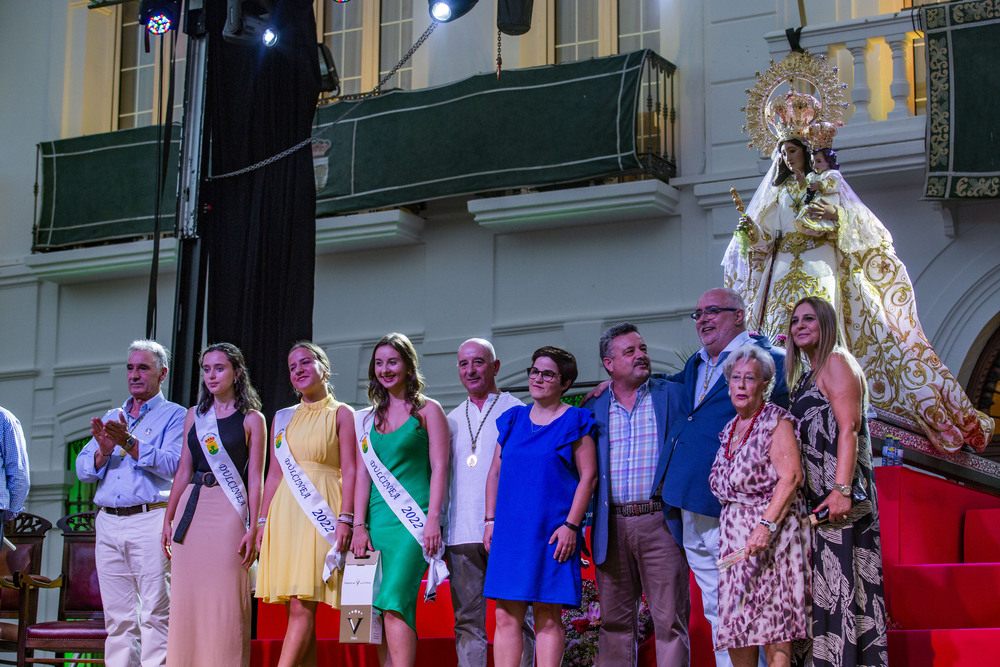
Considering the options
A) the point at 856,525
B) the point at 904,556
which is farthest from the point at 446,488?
the point at 904,556

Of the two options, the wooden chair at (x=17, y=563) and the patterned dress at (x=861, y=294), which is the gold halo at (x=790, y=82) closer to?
the patterned dress at (x=861, y=294)

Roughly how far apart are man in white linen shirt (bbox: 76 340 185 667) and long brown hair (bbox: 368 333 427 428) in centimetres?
122

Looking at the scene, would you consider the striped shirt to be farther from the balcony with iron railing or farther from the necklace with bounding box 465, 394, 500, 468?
the balcony with iron railing

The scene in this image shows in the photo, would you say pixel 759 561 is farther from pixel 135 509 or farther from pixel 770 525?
pixel 135 509

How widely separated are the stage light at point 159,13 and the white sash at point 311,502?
285 cm

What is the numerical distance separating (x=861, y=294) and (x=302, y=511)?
10.8 ft

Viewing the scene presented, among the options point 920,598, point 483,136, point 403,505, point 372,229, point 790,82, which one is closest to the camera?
point 403,505

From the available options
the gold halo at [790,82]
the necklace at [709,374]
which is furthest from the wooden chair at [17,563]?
the gold halo at [790,82]

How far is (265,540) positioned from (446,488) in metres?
0.85

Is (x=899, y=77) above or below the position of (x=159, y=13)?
above

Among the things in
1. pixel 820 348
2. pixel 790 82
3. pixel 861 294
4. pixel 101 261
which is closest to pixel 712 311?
pixel 820 348

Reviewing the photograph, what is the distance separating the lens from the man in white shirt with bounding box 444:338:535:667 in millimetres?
5699

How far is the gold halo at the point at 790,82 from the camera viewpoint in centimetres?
793

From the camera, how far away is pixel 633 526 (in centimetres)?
558
